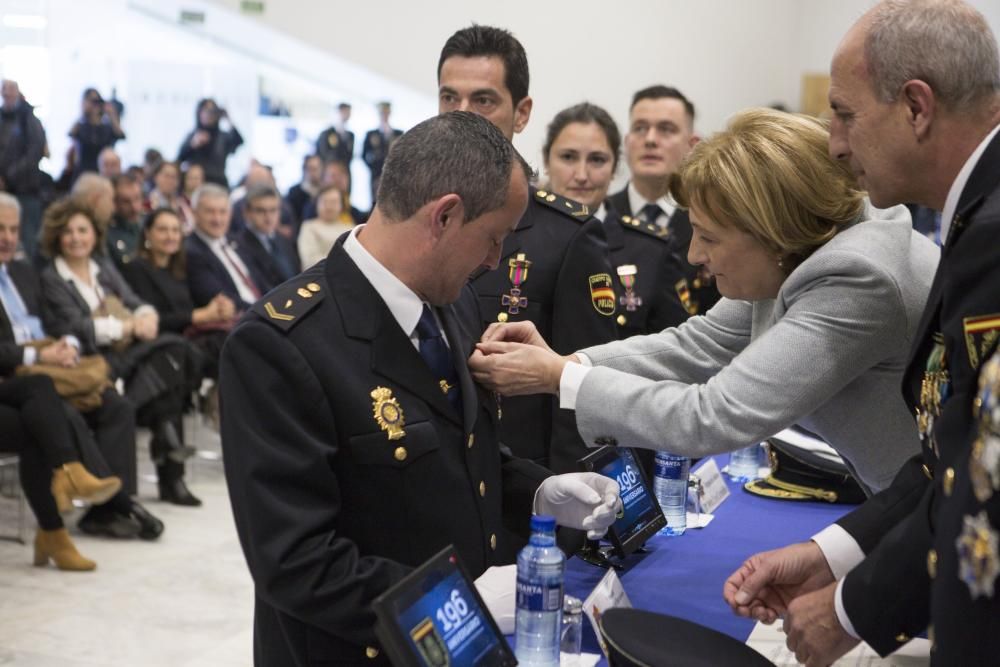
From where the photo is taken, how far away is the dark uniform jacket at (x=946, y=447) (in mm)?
1281

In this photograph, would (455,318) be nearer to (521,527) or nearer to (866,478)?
(521,527)

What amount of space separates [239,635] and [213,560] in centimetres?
86

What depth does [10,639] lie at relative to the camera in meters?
3.92

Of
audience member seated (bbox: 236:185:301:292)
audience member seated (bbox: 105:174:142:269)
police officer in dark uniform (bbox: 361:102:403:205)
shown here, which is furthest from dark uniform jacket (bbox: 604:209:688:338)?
police officer in dark uniform (bbox: 361:102:403:205)

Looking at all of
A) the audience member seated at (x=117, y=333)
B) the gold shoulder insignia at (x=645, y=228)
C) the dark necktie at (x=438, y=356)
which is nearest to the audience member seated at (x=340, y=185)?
the audience member seated at (x=117, y=333)

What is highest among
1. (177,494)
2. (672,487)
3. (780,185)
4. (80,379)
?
(780,185)

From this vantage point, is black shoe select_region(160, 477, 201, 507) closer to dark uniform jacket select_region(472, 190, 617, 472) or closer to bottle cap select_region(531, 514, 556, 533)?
dark uniform jacket select_region(472, 190, 617, 472)

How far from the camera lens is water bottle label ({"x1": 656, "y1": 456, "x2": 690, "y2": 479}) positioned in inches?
100

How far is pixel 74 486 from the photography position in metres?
4.74

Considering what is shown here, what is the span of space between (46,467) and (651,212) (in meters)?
2.73

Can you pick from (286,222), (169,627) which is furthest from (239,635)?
(286,222)

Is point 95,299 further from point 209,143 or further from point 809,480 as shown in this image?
point 209,143

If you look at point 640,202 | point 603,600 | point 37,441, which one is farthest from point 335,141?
point 603,600

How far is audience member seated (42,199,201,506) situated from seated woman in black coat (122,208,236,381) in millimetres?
412
